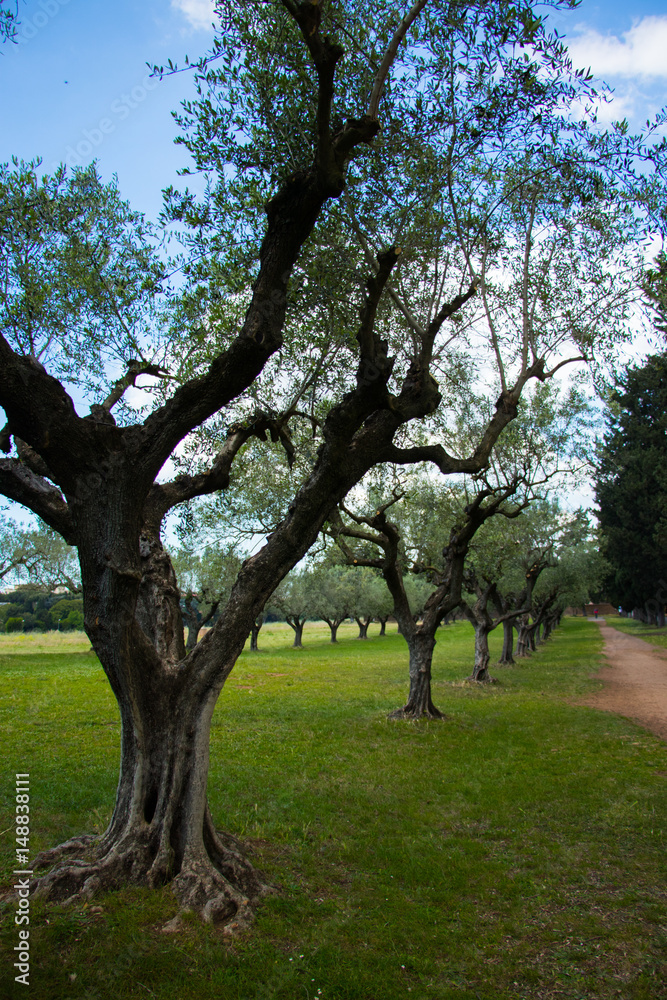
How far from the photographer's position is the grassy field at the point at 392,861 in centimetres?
477

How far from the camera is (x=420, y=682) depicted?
17.2 m

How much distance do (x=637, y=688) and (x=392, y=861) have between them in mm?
19398

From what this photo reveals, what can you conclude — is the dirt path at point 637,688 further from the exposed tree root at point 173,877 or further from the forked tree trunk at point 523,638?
the exposed tree root at point 173,877

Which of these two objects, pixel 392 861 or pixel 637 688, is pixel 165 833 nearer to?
pixel 392 861

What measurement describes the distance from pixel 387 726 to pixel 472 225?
1255 centimetres

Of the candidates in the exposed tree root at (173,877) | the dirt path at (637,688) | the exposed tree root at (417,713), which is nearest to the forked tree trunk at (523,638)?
the dirt path at (637,688)

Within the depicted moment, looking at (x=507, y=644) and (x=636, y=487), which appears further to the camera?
(x=636, y=487)

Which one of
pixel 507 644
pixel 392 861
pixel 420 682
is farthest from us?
pixel 507 644

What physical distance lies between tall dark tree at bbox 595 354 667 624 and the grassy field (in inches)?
1501

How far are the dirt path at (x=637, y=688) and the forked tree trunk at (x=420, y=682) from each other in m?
5.88

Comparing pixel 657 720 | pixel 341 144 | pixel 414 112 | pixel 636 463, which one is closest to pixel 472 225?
pixel 414 112

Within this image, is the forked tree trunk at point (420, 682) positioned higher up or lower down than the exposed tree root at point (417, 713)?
higher up

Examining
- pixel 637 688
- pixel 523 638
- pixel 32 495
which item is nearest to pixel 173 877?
pixel 32 495

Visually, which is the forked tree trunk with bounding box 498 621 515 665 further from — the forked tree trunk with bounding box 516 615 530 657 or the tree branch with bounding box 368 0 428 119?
the tree branch with bounding box 368 0 428 119
